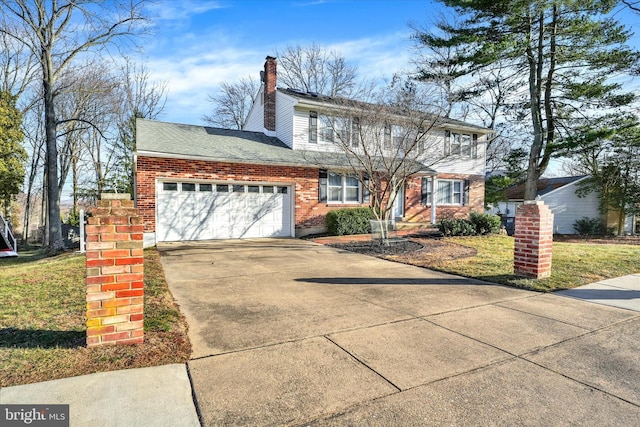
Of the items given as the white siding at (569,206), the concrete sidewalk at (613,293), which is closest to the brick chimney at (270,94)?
the concrete sidewalk at (613,293)

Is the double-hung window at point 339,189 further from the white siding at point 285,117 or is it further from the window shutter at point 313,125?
the white siding at point 285,117

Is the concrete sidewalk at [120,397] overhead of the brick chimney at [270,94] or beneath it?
beneath

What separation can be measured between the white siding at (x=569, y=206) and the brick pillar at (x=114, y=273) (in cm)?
2285

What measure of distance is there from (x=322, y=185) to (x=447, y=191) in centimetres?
762

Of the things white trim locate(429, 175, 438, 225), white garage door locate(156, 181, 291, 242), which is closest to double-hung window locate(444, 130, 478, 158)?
white trim locate(429, 175, 438, 225)

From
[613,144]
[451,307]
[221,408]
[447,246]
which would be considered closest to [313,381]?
[221,408]

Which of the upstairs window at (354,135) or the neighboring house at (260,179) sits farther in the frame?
the upstairs window at (354,135)

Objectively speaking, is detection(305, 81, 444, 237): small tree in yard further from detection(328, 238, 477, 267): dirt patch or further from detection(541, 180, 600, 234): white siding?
detection(541, 180, 600, 234): white siding

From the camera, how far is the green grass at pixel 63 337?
2697 millimetres

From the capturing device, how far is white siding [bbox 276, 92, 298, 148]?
14.6m

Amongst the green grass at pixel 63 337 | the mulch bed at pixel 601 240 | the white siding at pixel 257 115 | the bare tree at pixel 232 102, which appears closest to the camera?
the green grass at pixel 63 337

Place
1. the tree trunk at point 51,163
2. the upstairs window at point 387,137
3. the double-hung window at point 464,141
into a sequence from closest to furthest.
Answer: the upstairs window at point 387,137 → the tree trunk at point 51,163 → the double-hung window at point 464,141

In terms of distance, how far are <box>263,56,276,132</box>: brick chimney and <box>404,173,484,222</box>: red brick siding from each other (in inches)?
279

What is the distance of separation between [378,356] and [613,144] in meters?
20.7
